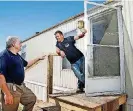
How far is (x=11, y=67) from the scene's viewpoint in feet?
14.7

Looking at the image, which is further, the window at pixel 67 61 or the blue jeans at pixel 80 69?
the window at pixel 67 61

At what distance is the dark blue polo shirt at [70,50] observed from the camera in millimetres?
6242

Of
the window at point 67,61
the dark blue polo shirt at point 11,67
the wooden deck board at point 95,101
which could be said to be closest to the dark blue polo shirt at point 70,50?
the wooden deck board at point 95,101

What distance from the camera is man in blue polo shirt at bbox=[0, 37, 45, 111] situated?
424cm

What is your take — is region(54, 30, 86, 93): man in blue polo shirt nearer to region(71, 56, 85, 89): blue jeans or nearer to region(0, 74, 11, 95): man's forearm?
region(71, 56, 85, 89): blue jeans

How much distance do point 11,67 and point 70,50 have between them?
2.15m

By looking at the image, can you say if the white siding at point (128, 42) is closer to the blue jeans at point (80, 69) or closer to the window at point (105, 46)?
the window at point (105, 46)

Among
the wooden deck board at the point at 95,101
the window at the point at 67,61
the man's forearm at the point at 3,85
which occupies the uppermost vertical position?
the window at the point at 67,61

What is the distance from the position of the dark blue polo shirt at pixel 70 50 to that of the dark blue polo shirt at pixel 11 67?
1.85 meters

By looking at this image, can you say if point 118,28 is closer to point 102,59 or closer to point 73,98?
point 102,59

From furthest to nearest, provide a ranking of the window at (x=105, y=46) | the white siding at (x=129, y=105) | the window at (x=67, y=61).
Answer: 1. the window at (x=67, y=61)
2. the window at (x=105, y=46)
3. the white siding at (x=129, y=105)

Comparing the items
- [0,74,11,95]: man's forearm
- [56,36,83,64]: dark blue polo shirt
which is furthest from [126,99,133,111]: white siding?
[0,74,11,95]: man's forearm

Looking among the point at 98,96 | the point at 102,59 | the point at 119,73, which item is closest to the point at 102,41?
the point at 102,59

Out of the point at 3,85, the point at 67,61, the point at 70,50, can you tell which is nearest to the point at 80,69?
the point at 70,50
